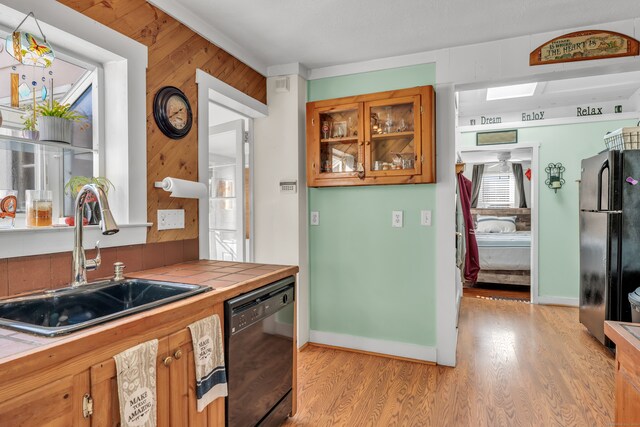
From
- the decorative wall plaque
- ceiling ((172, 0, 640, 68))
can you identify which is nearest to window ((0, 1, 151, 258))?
ceiling ((172, 0, 640, 68))

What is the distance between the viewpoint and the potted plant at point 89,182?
1.66 m

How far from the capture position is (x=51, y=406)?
883 millimetres

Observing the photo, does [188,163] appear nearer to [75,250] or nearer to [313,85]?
[75,250]

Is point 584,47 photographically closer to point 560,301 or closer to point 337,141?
point 337,141

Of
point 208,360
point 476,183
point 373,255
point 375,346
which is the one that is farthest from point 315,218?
point 476,183

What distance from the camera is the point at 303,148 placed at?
304 centimetres

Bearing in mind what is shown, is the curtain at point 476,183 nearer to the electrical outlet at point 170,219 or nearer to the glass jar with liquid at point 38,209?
the electrical outlet at point 170,219

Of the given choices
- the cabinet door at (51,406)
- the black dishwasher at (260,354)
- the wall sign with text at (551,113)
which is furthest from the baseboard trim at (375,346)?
the wall sign with text at (551,113)

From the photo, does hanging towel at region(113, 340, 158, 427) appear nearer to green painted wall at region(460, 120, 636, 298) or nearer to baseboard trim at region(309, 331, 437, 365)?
baseboard trim at region(309, 331, 437, 365)

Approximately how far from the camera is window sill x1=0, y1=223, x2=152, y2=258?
134 cm

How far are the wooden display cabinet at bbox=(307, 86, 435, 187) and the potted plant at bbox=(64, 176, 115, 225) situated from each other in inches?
59.6

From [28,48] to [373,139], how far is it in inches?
81.7

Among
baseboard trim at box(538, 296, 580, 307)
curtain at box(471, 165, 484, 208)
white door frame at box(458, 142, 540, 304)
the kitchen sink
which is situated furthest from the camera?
curtain at box(471, 165, 484, 208)

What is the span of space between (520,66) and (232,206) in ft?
7.95
